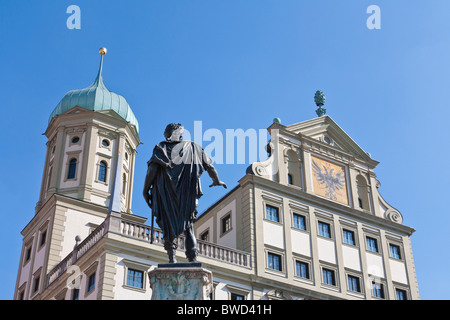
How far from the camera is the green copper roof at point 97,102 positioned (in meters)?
49.4

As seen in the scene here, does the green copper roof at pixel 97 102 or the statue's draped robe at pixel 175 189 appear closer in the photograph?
the statue's draped robe at pixel 175 189

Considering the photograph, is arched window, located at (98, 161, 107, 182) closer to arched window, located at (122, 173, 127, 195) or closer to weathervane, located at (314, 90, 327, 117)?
arched window, located at (122, 173, 127, 195)

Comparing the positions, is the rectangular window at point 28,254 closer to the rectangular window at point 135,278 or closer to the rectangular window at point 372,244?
the rectangular window at point 135,278

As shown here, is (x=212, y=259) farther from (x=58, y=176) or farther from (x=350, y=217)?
(x=58, y=176)

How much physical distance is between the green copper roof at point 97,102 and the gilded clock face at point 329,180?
588 inches

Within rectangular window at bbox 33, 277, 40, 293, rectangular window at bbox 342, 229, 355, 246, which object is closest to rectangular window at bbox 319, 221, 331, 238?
rectangular window at bbox 342, 229, 355, 246

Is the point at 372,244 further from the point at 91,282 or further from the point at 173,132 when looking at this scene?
the point at 173,132

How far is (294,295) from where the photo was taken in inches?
1494

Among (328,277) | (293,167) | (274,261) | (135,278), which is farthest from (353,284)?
(135,278)

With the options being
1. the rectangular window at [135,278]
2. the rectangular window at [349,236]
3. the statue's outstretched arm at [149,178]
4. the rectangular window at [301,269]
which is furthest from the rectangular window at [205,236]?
the statue's outstretched arm at [149,178]

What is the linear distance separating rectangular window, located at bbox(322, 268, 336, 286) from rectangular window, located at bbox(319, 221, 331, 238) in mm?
2349
